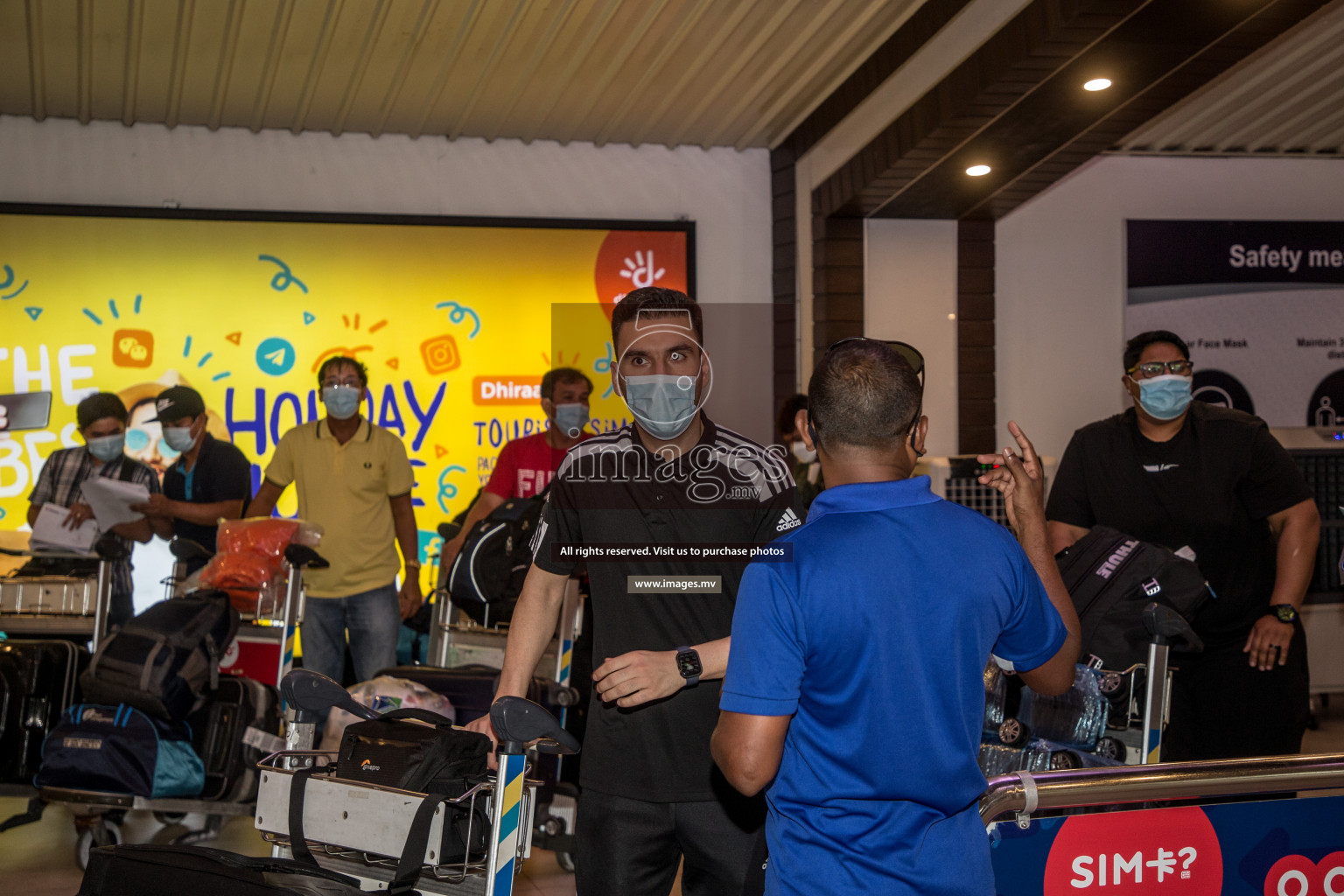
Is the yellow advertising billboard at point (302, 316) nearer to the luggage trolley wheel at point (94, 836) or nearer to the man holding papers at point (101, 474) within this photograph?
the man holding papers at point (101, 474)

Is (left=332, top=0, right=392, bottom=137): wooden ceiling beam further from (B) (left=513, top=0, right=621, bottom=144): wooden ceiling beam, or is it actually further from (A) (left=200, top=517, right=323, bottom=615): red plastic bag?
(A) (left=200, top=517, right=323, bottom=615): red plastic bag

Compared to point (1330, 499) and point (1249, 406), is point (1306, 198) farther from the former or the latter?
point (1330, 499)

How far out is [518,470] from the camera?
4.88 meters

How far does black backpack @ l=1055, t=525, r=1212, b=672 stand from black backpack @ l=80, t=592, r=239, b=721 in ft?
10.1

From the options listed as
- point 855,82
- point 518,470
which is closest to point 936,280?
point 855,82

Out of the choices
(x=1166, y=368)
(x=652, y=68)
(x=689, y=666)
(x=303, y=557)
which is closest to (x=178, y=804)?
(x=303, y=557)

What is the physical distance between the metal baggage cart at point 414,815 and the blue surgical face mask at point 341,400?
3083 mm

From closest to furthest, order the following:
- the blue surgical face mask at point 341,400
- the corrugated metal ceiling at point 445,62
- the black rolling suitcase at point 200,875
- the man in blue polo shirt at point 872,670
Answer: the man in blue polo shirt at point 872,670
the black rolling suitcase at point 200,875
the blue surgical face mask at point 341,400
the corrugated metal ceiling at point 445,62

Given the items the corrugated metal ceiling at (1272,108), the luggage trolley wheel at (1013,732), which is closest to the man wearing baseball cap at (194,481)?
the luggage trolley wheel at (1013,732)

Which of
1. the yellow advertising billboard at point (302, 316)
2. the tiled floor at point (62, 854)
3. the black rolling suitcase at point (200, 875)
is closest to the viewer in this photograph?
the black rolling suitcase at point (200, 875)

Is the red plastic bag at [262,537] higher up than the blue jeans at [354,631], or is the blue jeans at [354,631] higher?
the red plastic bag at [262,537]

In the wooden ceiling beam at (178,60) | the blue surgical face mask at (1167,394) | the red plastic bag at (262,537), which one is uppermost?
the wooden ceiling beam at (178,60)

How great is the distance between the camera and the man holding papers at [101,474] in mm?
5168

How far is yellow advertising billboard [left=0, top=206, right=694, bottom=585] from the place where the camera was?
679cm
